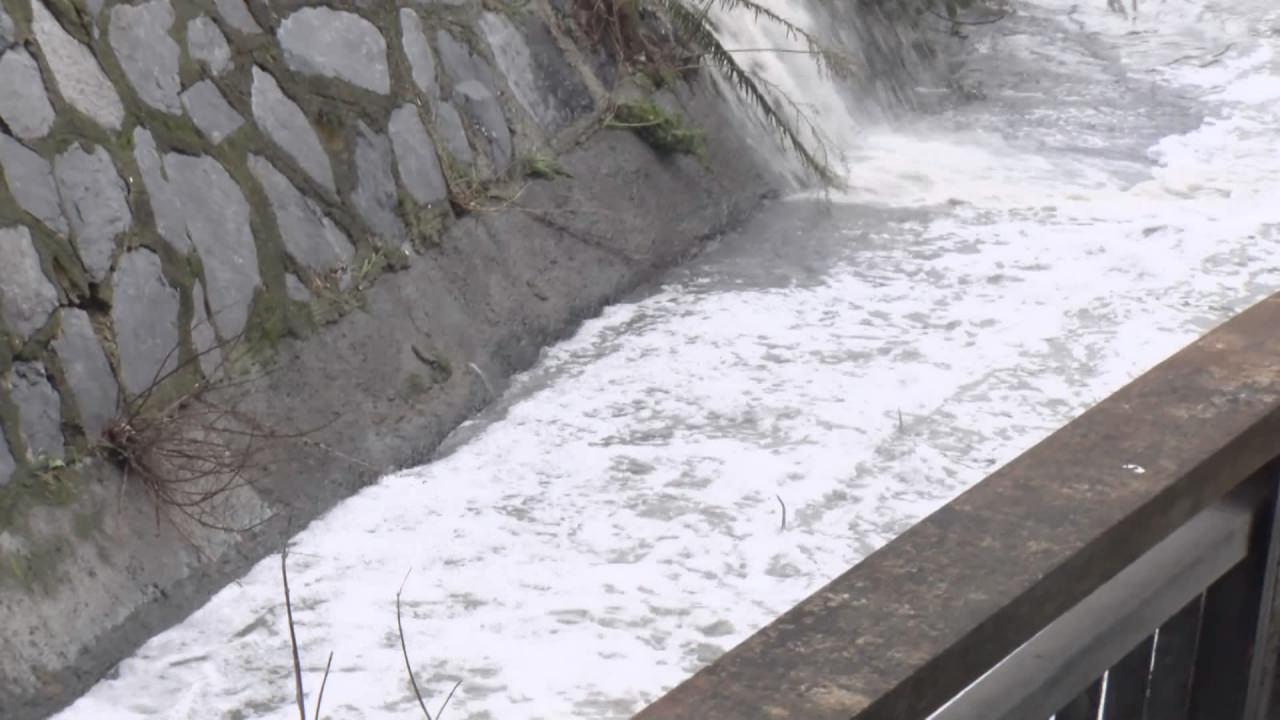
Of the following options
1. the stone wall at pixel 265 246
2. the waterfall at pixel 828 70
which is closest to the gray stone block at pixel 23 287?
the stone wall at pixel 265 246

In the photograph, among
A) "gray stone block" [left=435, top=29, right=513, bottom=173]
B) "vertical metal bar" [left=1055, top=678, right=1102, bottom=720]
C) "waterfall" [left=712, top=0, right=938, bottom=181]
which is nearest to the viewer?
"vertical metal bar" [left=1055, top=678, right=1102, bottom=720]

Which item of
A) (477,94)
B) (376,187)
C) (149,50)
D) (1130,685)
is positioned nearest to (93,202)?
(149,50)

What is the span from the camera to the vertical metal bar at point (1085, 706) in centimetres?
132

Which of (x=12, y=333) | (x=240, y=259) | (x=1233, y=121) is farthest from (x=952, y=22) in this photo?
(x=12, y=333)

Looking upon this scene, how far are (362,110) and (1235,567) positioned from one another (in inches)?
120

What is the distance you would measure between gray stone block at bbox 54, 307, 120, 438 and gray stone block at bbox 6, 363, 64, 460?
0.17ft

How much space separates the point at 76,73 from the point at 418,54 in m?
1.20

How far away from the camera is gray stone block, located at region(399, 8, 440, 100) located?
14.3 feet

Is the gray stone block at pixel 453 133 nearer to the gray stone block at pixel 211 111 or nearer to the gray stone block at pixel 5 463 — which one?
the gray stone block at pixel 211 111

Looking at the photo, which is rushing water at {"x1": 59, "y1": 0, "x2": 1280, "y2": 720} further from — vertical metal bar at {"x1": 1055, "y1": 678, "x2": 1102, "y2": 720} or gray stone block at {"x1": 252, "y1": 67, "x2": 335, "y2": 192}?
vertical metal bar at {"x1": 1055, "y1": 678, "x2": 1102, "y2": 720}

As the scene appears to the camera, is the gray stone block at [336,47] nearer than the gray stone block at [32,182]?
No

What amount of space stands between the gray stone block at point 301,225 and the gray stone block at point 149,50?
0.26 metres

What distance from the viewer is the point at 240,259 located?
11.7ft

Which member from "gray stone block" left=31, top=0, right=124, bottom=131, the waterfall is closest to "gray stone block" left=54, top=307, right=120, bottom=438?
"gray stone block" left=31, top=0, right=124, bottom=131
